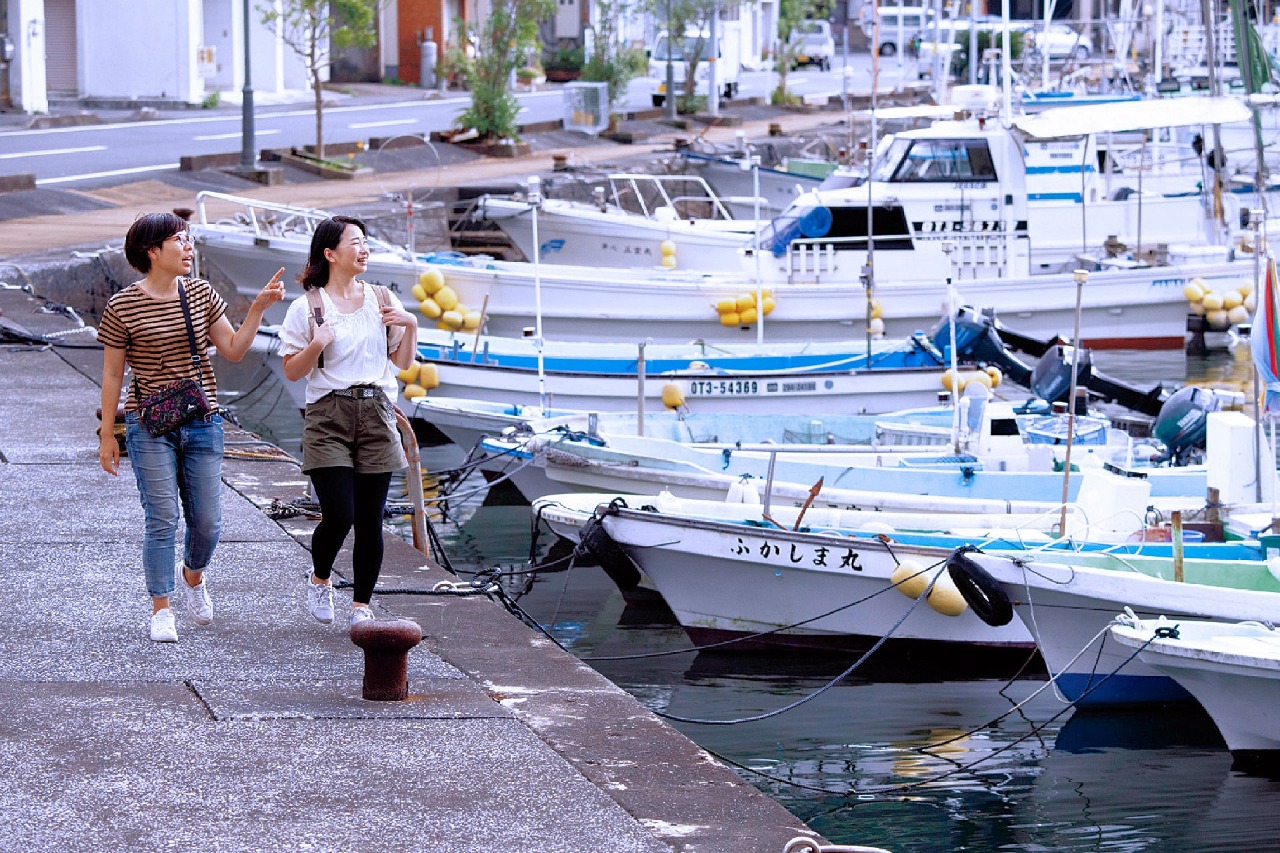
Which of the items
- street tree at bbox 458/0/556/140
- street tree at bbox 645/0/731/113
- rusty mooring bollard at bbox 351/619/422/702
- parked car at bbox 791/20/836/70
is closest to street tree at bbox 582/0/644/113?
street tree at bbox 645/0/731/113

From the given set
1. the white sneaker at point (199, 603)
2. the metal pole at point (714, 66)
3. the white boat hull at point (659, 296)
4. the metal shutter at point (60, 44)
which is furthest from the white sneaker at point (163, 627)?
the metal shutter at point (60, 44)

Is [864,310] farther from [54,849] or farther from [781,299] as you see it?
[54,849]

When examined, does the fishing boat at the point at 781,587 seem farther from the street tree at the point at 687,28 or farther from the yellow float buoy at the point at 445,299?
the street tree at the point at 687,28

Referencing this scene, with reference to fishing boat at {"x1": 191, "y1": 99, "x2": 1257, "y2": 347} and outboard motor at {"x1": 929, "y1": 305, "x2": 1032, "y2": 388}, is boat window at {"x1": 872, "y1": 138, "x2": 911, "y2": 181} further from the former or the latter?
outboard motor at {"x1": 929, "y1": 305, "x2": 1032, "y2": 388}

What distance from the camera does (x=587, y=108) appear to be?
35625 mm

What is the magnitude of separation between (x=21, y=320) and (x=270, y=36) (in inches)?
1139

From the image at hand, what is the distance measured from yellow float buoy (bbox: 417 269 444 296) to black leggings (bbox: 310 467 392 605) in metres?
11.9

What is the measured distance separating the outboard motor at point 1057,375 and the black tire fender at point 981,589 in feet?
15.8

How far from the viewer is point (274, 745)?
214 inches

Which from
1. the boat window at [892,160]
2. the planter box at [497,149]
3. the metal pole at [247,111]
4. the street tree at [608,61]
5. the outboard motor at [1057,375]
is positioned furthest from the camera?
the street tree at [608,61]

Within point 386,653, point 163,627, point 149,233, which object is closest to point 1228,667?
point 386,653

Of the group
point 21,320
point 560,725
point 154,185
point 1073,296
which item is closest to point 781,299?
point 1073,296

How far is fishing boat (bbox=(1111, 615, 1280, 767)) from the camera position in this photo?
777 cm

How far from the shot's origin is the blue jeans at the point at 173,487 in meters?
6.30
